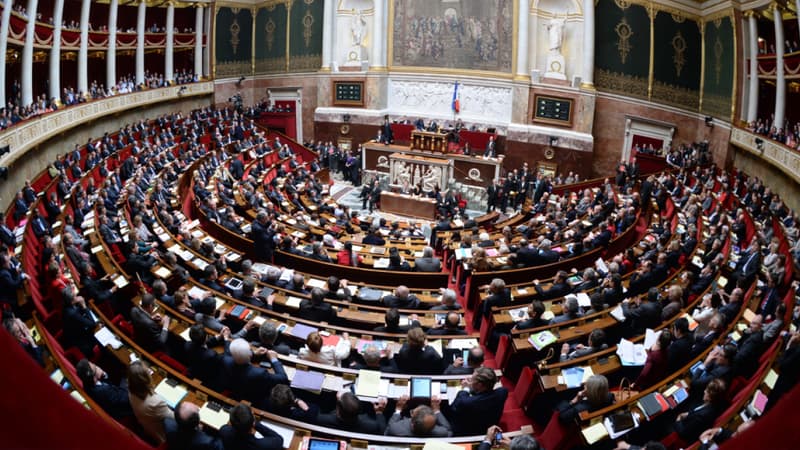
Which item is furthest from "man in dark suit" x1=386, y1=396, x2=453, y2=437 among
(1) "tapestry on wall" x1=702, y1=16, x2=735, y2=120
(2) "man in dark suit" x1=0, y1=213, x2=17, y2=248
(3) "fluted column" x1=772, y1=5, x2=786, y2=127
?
(1) "tapestry on wall" x1=702, y1=16, x2=735, y2=120

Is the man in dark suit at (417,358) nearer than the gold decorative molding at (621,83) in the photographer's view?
Yes

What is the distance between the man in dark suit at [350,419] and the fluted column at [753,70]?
61.3 ft

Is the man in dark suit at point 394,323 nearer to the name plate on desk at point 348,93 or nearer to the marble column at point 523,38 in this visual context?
the marble column at point 523,38

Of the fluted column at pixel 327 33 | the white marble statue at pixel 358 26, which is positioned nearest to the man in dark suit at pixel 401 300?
the white marble statue at pixel 358 26

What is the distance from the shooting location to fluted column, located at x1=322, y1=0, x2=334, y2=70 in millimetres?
27688

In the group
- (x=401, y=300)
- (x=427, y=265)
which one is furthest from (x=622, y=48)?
(x=401, y=300)

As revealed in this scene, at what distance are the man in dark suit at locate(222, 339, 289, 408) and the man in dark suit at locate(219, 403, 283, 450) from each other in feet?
2.89

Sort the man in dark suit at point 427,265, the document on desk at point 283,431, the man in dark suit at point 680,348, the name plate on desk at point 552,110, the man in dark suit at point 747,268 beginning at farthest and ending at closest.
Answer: the name plate on desk at point 552,110
the man in dark suit at point 427,265
the man in dark suit at point 747,268
the man in dark suit at point 680,348
the document on desk at point 283,431

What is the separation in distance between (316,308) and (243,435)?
3096 millimetres

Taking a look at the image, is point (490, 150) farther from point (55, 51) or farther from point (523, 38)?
point (55, 51)

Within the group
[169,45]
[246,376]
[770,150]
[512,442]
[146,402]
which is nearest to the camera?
[512,442]

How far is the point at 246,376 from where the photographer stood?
535cm

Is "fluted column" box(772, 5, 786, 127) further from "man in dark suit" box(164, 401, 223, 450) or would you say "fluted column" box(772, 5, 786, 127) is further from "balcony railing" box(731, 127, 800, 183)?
"man in dark suit" box(164, 401, 223, 450)

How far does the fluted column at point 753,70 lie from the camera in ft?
57.6
